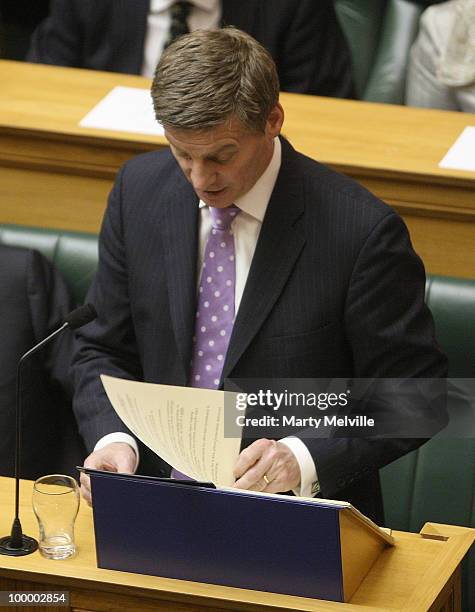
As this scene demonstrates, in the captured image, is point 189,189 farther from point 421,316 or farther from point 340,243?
point 421,316

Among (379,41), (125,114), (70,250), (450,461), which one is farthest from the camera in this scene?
(379,41)

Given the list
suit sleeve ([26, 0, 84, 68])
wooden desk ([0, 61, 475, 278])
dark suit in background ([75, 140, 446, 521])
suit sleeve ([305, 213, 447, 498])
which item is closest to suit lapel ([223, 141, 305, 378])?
dark suit in background ([75, 140, 446, 521])

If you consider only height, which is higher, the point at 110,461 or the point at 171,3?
the point at 171,3

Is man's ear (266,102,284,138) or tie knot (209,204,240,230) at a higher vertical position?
man's ear (266,102,284,138)

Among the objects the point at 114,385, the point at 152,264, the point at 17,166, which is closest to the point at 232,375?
the point at 152,264

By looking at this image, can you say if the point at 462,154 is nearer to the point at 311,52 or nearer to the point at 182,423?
the point at 311,52

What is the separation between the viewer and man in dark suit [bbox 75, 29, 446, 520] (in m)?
2.30

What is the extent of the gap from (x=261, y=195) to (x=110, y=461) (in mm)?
506

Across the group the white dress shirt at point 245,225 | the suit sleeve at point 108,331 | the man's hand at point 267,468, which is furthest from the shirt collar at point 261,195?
the man's hand at point 267,468

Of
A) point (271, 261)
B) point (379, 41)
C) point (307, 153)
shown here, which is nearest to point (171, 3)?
point (379, 41)

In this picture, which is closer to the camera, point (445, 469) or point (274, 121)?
point (274, 121)

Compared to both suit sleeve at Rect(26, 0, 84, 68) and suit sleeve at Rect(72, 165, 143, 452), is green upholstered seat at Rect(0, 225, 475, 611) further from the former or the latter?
suit sleeve at Rect(26, 0, 84, 68)

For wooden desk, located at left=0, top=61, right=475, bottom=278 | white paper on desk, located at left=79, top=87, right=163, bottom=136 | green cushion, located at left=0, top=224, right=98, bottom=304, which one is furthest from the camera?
white paper on desk, located at left=79, top=87, right=163, bottom=136

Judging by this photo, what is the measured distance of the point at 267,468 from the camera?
7.18 ft
